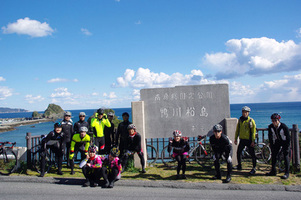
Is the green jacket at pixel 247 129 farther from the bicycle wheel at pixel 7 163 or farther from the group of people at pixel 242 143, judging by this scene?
the bicycle wheel at pixel 7 163

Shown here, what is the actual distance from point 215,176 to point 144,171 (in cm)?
219

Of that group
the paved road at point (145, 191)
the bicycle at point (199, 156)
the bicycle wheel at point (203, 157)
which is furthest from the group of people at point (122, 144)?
the bicycle wheel at point (203, 157)

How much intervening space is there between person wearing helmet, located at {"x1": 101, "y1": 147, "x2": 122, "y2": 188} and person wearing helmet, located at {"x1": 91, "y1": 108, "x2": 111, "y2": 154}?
141 cm

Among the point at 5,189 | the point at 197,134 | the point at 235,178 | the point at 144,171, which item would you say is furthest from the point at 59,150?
the point at 235,178

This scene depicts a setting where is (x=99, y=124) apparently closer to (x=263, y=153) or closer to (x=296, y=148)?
(x=263, y=153)

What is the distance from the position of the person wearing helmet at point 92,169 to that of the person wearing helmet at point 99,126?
1.41 meters

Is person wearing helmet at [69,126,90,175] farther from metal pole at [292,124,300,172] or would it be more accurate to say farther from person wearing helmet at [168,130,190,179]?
metal pole at [292,124,300,172]

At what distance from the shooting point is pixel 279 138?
6031 mm

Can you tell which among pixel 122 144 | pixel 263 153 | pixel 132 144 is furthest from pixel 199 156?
pixel 122 144

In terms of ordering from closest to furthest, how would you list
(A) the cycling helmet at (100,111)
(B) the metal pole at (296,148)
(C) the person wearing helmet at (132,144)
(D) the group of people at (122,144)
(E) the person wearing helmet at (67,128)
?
(D) the group of people at (122,144) → (B) the metal pole at (296,148) → (C) the person wearing helmet at (132,144) → (E) the person wearing helmet at (67,128) → (A) the cycling helmet at (100,111)

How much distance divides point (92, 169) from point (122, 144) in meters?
1.48

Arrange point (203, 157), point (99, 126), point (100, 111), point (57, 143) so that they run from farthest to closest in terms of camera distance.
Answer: point (203, 157)
point (99, 126)
point (100, 111)
point (57, 143)

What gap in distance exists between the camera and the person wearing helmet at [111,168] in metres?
5.86

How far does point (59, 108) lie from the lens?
486 feet
